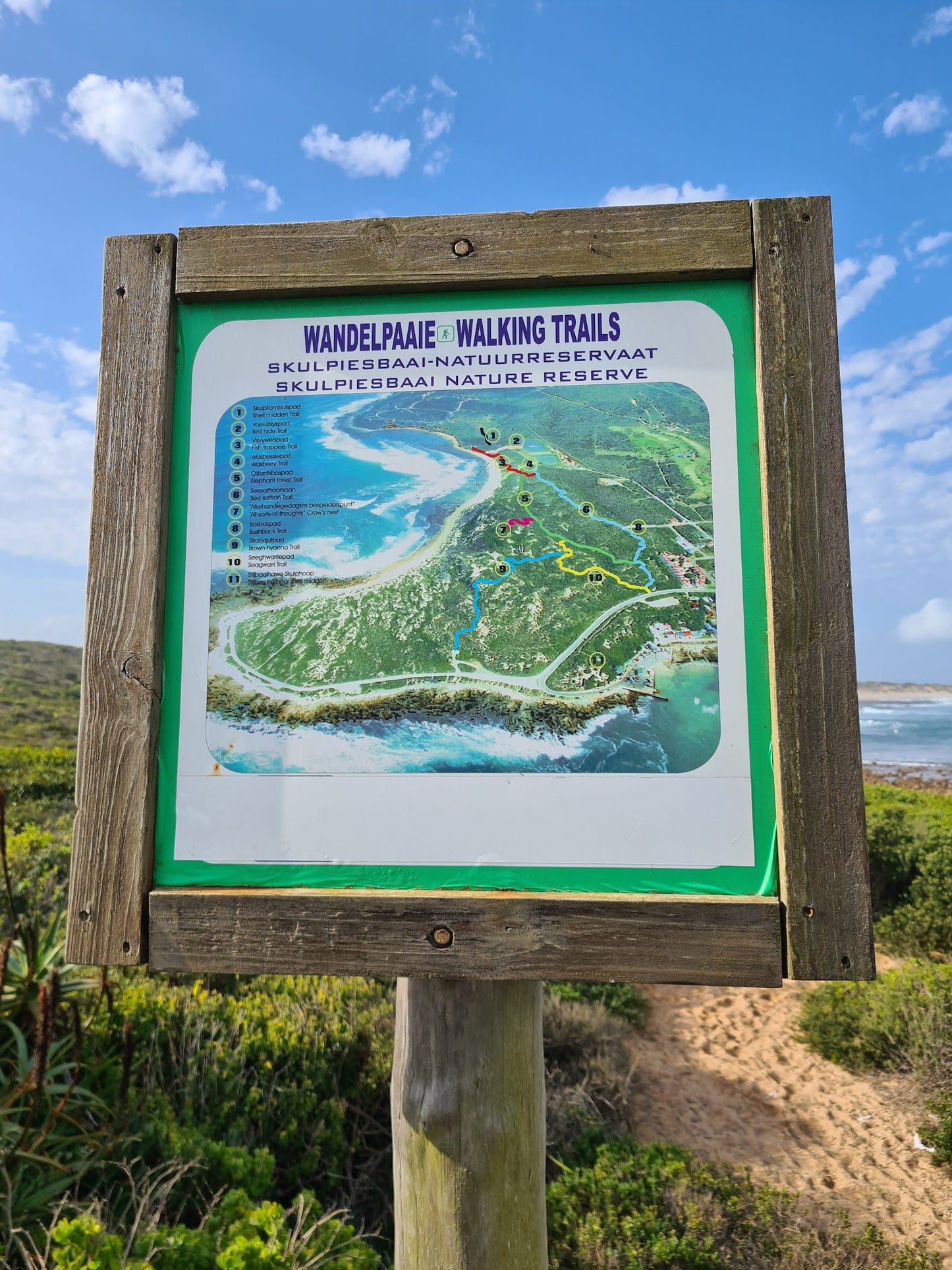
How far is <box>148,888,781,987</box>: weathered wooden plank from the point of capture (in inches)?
53.5

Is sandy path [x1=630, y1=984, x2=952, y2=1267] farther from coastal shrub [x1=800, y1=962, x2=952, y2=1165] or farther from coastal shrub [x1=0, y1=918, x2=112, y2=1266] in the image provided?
coastal shrub [x1=0, y1=918, x2=112, y2=1266]

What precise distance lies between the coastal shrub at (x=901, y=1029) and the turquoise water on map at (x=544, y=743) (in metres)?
4.69

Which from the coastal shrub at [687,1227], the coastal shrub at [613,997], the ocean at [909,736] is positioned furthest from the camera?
the ocean at [909,736]

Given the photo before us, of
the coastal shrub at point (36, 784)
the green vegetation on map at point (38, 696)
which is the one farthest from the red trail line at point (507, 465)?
the green vegetation on map at point (38, 696)

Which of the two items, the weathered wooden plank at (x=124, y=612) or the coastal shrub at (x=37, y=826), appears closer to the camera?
the weathered wooden plank at (x=124, y=612)

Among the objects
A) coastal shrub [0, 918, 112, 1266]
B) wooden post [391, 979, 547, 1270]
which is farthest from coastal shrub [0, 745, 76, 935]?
wooden post [391, 979, 547, 1270]

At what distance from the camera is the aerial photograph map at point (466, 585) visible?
1434mm

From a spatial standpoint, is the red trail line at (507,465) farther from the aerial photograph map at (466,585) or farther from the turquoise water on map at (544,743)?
the turquoise water on map at (544,743)

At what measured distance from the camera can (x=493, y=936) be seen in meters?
1.38

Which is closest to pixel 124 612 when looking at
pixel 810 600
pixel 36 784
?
pixel 810 600

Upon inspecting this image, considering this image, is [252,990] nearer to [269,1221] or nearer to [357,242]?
[269,1221]

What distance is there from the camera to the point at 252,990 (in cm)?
444

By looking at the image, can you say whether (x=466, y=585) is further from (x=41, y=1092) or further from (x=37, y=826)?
(x=37, y=826)

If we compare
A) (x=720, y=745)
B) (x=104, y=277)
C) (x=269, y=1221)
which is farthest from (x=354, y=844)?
(x=269, y=1221)
